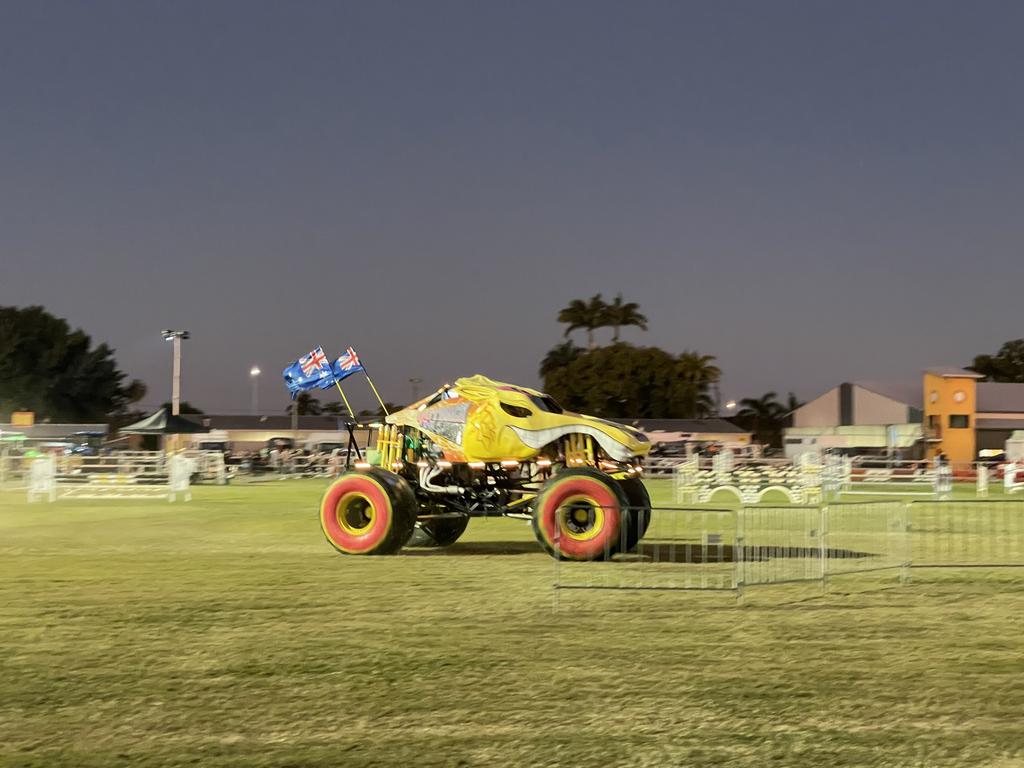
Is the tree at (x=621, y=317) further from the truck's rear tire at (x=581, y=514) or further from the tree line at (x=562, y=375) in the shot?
the truck's rear tire at (x=581, y=514)

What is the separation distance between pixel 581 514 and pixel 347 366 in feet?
16.2

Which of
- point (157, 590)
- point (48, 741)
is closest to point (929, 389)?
point (157, 590)

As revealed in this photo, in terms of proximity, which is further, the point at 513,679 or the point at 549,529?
the point at 549,529

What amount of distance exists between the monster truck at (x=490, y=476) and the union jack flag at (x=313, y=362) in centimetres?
201

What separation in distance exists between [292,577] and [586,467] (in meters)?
4.06

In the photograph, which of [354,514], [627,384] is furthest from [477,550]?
[627,384]

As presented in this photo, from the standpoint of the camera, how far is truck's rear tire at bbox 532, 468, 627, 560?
1338cm

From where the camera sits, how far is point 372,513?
14617mm

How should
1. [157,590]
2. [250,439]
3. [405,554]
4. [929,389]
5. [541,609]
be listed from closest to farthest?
[541,609] < [157,590] < [405,554] < [929,389] < [250,439]

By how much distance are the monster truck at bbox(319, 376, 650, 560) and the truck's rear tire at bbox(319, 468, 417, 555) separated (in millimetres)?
13

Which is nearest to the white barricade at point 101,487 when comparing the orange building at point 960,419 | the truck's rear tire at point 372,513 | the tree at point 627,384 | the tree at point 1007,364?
the truck's rear tire at point 372,513

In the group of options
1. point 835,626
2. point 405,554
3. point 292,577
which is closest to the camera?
point 835,626

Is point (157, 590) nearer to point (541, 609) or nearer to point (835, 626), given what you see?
point (541, 609)

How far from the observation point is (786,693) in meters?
6.66
